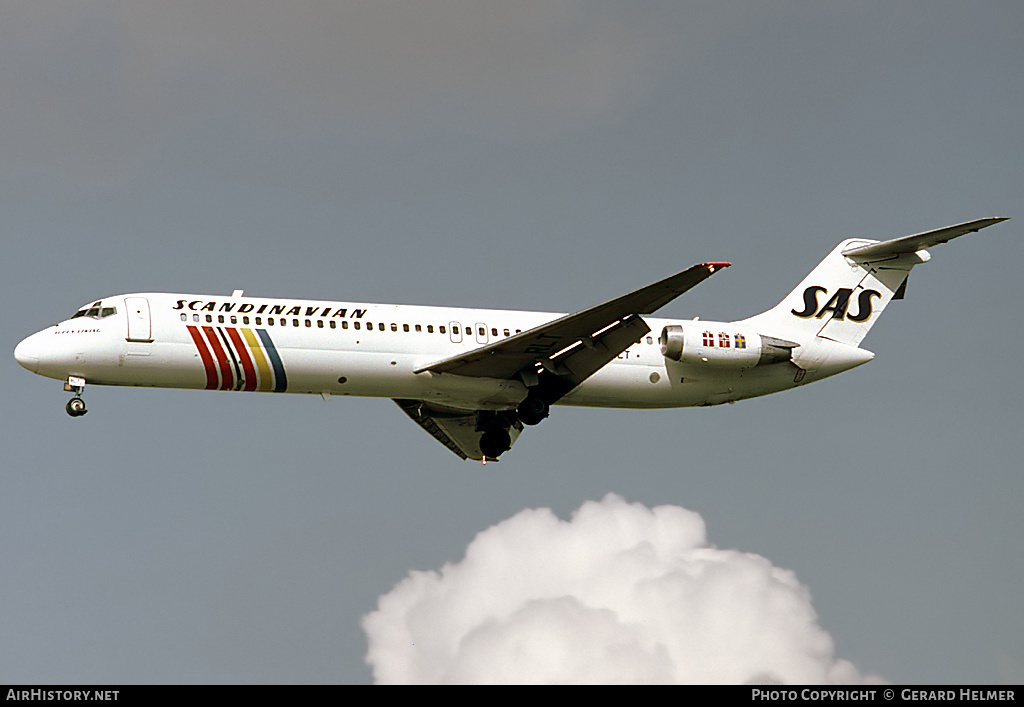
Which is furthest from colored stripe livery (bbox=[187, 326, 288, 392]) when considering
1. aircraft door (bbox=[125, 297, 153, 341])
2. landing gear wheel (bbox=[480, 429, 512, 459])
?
landing gear wheel (bbox=[480, 429, 512, 459])

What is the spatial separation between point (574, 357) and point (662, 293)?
3594 mm

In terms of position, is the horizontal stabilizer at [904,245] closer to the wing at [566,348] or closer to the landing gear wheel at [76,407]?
the wing at [566,348]

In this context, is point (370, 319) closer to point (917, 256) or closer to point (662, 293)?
point (662, 293)

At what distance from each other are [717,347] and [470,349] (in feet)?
19.6

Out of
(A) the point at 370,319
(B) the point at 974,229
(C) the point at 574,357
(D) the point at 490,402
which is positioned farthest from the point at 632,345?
(B) the point at 974,229

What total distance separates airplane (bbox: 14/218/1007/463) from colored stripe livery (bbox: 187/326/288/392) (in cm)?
3

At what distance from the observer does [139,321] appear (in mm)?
31062

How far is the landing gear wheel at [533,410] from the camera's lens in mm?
33281

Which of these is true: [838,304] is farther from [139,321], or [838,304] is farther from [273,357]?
[139,321]

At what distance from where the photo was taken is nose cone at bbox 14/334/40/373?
3088 centimetres

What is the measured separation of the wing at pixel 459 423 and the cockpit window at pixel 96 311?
8477 mm

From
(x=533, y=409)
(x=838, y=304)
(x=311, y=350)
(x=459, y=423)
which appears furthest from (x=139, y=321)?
(x=838, y=304)

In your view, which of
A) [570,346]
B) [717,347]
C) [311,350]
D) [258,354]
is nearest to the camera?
[258,354]
